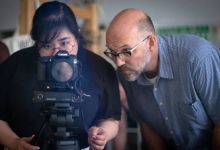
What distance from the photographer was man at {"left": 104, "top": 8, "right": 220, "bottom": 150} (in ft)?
2.48

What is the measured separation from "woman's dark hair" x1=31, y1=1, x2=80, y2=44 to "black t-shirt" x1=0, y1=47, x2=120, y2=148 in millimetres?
62

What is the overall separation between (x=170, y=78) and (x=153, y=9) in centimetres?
54

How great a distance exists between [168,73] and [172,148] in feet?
0.92

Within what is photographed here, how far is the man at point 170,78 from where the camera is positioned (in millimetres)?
757

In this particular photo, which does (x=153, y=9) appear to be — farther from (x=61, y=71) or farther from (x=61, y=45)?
(x=61, y=71)

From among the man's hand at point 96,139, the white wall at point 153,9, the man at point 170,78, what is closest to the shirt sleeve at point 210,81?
the man at point 170,78

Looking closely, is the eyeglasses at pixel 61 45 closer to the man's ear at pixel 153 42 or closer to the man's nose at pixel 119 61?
the man's nose at pixel 119 61

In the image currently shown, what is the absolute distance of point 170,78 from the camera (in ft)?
2.68

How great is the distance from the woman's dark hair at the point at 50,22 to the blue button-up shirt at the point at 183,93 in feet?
0.89

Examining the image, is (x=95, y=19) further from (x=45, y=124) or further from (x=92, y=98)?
(x=45, y=124)

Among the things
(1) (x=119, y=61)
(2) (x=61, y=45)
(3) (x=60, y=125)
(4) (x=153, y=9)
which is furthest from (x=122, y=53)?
(4) (x=153, y=9)

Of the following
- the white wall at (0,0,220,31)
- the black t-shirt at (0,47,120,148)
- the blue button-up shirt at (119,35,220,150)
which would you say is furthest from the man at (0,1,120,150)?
the white wall at (0,0,220,31)

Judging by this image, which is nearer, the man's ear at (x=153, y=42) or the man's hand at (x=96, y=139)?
the man's hand at (x=96, y=139)

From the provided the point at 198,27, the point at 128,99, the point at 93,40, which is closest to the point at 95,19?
the point at 93,40
